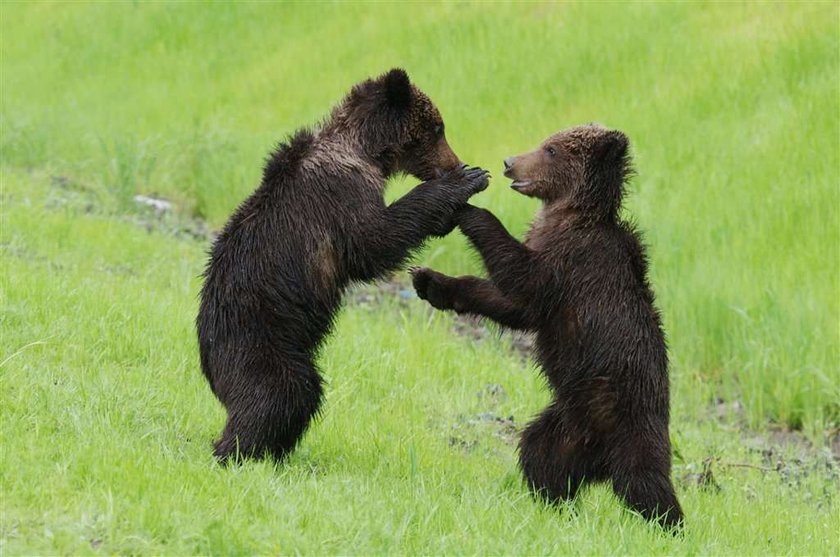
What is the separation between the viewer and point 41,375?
697 centimetres

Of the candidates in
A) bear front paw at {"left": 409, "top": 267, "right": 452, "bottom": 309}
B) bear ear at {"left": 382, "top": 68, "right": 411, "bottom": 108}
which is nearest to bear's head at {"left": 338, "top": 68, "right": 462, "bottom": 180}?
bear ear at {"left": 382, "top": 68, "right": 411, "bottom": 108}

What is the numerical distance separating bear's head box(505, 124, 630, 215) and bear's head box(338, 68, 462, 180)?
1.84ft

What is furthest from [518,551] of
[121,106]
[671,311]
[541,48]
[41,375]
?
[121,106]

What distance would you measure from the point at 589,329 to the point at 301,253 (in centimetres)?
157

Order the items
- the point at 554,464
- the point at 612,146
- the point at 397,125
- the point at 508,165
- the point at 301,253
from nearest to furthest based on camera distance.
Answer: the point at 554,464
the point at 301,253
the point at 612,146
the point at 508,165
the point at 397,125

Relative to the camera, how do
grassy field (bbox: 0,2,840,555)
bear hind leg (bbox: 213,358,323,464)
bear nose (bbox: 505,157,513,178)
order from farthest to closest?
bear nose (bbox: 505,157,513,178) < bear hind leg (bbox: 213,358,323,464) < grassy field (bbox: 0,2,840,555)

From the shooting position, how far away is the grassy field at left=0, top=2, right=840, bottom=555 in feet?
18.1

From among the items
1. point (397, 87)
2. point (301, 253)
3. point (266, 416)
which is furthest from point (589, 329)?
point (397, 87)

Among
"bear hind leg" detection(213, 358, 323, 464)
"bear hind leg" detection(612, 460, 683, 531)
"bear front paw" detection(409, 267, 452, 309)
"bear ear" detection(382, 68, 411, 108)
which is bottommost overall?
"bear hind leg" detection(612, 460, 683, 531)

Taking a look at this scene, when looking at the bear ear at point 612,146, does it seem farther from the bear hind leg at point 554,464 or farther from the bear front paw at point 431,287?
the bear hind leg at point 554,464

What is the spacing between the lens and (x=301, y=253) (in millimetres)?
6652

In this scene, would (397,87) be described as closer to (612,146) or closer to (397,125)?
(397,125)

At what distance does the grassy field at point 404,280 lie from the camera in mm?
5527

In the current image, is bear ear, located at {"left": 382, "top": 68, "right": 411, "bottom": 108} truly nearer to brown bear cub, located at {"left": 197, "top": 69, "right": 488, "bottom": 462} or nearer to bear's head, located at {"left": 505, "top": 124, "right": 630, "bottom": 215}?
brown bear cub, located at {"left": 197, "top": 69, "right": 488, "bottom": 462}
